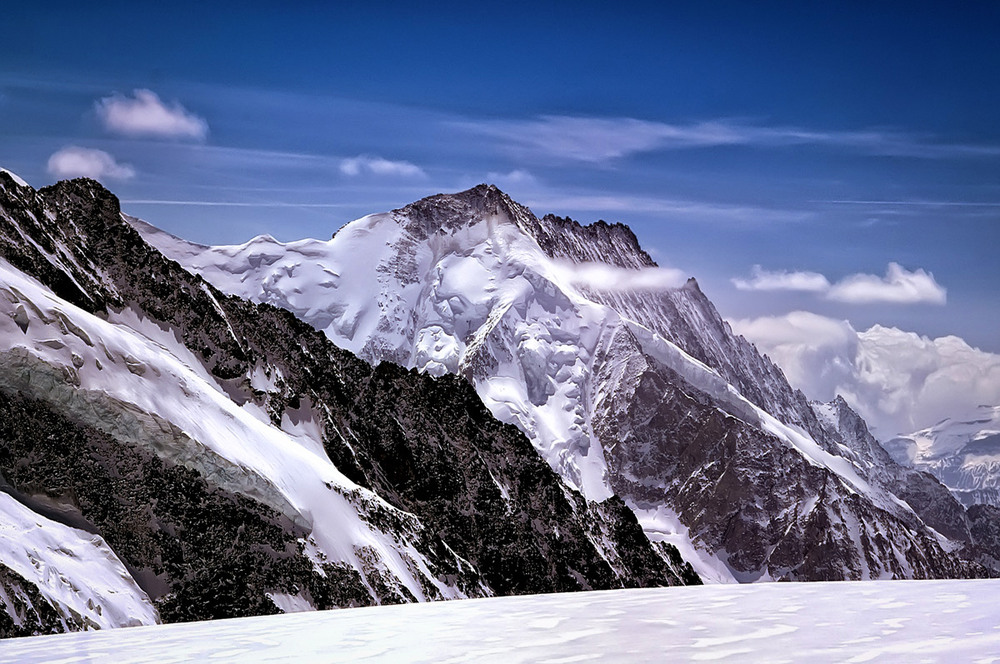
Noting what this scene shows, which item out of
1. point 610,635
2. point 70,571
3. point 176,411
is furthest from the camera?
point 176,411

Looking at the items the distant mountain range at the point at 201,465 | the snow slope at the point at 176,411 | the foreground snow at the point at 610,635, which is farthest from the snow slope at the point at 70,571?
the snow slope at the point at 176,411

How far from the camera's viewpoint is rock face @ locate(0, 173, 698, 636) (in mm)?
69562

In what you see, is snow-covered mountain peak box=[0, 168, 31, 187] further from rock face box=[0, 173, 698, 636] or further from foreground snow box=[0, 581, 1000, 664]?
foreground snow box=[0, 581, 1000, 664]

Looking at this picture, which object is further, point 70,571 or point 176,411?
point 176,411

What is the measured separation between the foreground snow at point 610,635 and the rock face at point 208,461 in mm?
10444

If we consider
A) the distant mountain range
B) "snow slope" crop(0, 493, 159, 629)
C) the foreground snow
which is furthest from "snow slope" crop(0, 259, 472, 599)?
the foreground snow

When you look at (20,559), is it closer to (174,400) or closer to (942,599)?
(174,400)

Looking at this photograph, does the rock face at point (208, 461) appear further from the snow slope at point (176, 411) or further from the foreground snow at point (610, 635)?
the foreground snow at point (610, 635)

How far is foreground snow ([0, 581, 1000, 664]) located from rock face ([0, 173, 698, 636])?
34.3 ft

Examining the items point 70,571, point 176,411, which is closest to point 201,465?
point 176,411

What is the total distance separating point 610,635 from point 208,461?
150 ft

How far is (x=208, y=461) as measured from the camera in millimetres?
81438

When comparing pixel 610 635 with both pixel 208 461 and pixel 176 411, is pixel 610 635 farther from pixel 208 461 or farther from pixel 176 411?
pixel 176 411

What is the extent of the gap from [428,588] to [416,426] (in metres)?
41.1
